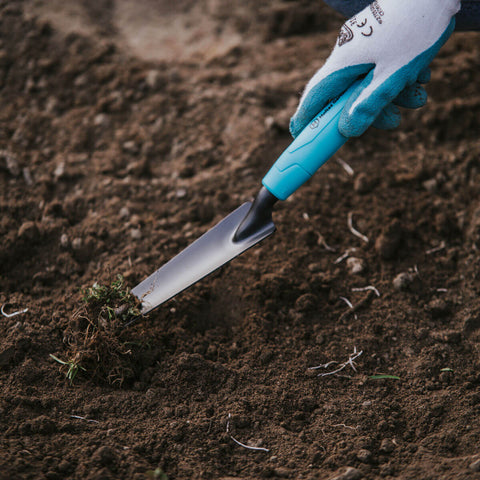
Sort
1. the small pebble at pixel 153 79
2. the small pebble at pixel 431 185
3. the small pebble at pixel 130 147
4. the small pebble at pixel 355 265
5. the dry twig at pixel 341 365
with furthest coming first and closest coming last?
the small pebble at pixel 153 79 < the small pebble at pixel 130 147 < the small pebble at pixel 431 185 < the small pebble at pixel 355 265 < the dry twig at pixel 341 365

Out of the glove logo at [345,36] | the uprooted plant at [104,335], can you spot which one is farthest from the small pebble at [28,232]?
the glove logo at [345,36]

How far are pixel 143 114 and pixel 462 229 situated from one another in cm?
176

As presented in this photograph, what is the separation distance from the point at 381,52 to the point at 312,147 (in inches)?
15.9

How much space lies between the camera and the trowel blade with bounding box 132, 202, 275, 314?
196cm

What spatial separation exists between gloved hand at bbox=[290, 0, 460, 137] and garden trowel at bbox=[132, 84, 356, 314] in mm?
65

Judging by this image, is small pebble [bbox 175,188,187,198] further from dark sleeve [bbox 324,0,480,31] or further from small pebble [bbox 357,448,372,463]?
small pebble [bbox 357,448,372,463]

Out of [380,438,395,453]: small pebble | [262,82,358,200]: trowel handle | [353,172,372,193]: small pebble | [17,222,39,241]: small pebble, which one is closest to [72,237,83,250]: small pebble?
[17,222,39,241]: small pebble

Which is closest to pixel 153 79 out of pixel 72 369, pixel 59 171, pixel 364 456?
pixel 59 171

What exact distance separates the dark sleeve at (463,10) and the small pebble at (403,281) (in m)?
1.04

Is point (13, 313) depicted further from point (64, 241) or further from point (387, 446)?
point (387, 446)

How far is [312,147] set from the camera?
6.01 feet

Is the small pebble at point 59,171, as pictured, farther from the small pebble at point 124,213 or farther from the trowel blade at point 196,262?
the trowel blade at point 196,262

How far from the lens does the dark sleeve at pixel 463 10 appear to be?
6.49ft

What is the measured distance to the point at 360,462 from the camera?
65.1 inches
